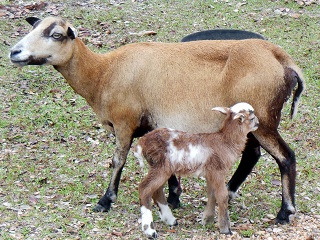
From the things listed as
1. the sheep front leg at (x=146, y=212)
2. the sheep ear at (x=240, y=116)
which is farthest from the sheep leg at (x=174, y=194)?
the sheep ear at (x=240, y=116)

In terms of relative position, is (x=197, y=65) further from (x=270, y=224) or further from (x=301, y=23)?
(x=301, y=23)

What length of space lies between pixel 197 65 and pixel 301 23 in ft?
21.7

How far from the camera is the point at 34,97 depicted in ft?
33.0

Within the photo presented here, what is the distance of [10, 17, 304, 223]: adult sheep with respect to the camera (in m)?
6.36

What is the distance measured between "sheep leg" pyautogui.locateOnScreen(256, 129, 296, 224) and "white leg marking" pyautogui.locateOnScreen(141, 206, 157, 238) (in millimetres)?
1350

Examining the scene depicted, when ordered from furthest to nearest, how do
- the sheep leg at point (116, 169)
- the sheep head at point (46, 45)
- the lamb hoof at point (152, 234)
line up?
the sheep leg at point (116, 169)
the sheep head at point (46, 45)
the lamb hoof at point (152, 234)

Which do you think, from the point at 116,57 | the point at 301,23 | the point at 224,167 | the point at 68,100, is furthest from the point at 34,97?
the point at 301,23

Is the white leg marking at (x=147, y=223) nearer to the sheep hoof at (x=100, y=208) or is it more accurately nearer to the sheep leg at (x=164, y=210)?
the sheep leg at (x=164, y=210)

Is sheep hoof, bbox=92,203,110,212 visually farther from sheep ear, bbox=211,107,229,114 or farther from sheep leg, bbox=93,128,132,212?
sheep ear, bbox=211,107,229,114

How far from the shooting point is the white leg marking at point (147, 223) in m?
6.24

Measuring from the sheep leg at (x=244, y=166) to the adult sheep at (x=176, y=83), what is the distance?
0.01m

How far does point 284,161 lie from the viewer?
645 cm

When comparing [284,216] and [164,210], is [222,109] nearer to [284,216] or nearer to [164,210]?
Result: [164,210]

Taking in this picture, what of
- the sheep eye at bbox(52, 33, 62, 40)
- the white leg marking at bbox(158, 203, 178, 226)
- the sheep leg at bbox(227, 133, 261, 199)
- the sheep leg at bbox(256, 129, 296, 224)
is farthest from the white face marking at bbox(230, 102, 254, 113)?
the sheep eye at bbox(52, 33, 62, 40)
